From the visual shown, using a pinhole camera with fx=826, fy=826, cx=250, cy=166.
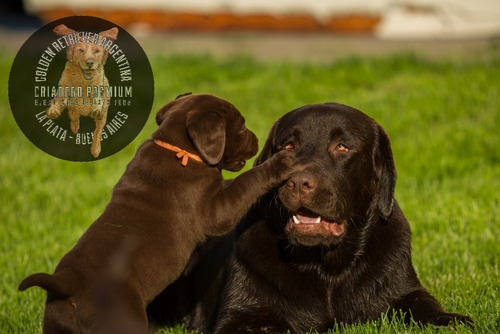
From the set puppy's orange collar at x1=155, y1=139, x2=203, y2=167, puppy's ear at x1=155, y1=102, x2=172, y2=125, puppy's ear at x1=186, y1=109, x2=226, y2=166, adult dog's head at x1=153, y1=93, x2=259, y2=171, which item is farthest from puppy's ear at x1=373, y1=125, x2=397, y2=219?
puppy's ear at x1=155, y1=102, x2=172, y2=125

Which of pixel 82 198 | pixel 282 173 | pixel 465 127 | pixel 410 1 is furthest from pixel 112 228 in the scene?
pixel 410 1

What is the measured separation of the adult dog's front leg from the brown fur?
6.03ft

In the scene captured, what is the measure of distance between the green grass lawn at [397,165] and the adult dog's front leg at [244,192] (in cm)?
87

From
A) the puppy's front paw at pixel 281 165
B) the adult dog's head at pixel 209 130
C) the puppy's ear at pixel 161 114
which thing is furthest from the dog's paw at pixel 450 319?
the puppy's ear at pixel 161 114

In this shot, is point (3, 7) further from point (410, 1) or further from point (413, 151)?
point (413, 151)

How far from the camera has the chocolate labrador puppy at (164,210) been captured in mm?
3994

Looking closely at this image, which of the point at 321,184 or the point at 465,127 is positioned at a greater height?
the point at 321,184

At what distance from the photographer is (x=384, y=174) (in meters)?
4.92

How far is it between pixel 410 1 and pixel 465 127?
14.5 ft

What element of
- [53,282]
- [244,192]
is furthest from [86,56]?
[53,282]

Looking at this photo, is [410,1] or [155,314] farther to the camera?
[410,1]

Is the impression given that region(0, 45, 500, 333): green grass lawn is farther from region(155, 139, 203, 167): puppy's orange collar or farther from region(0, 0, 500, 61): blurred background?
region(155, 139, 203, 167): puppy's orange collar

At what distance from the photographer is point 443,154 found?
8828 mm

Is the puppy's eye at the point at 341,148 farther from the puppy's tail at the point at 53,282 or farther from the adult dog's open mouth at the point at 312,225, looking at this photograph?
the puppy's tail at the point at 53,282
